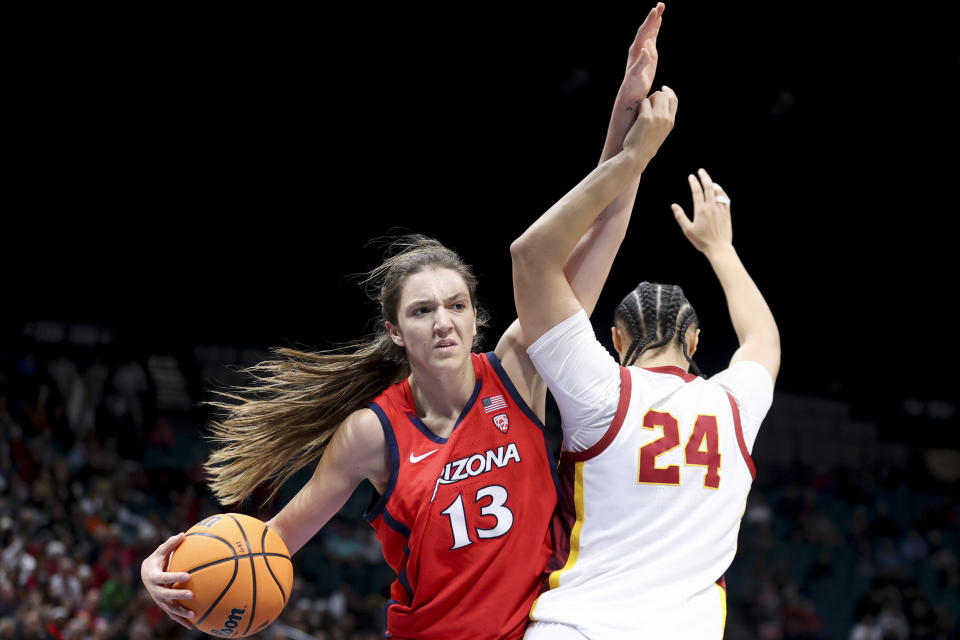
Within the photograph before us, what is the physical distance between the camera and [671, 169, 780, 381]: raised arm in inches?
125

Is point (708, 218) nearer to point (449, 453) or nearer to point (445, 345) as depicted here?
point (445, 345)

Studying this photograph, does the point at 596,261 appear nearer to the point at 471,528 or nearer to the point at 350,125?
the point at 471,528

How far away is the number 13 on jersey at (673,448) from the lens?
2.68 meters

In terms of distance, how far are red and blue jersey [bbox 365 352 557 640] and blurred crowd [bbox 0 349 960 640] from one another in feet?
21.8

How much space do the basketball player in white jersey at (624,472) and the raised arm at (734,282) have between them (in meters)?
0.33

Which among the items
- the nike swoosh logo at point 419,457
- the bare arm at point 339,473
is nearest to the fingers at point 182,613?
the bare arm at point 339,473

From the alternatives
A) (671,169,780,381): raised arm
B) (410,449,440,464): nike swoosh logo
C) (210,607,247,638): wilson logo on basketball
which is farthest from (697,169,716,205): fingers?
(210,607,247,638): wilson logo on basketball

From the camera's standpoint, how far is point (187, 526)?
11.6 metres

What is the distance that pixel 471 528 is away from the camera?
2.94 meters

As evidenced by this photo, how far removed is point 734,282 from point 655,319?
1.50ft

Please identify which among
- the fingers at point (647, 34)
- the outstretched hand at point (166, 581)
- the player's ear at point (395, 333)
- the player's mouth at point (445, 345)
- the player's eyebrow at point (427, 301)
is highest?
the fingers at point (647, 34)

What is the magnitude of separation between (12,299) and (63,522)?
5.23 metres

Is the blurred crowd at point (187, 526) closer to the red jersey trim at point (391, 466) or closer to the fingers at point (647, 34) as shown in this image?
the red jersey trim at point (391, 466)

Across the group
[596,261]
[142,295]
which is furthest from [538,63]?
[596,261]
